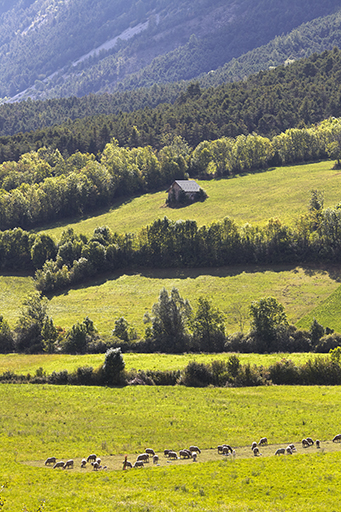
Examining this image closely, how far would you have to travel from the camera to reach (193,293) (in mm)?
112812

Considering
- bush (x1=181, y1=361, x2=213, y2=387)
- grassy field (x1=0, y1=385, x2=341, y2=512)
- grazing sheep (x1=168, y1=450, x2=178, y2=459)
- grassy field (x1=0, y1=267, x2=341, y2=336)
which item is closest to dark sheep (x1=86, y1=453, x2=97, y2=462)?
grassy field (x1=0, y1=385, x2=341, y2=512)

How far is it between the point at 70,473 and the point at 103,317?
64.9 meters

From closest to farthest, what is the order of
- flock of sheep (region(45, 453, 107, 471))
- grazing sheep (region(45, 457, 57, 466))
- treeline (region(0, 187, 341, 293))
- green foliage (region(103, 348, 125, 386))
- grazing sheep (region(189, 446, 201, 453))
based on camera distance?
flock of sheep (region(45, 453, 107, 471))
grazing sheep (region(45, 457, 57, 466))
grazing sheep (region(189, 446, 201, 453))
green foliage (region(103, 348, 125, 386))
treeline (region(0, 187, 341, 293))

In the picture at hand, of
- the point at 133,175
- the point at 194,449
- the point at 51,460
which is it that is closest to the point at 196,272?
the point at 194,449

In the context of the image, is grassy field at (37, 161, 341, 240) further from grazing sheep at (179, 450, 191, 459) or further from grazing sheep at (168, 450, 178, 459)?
grazing sheep at (168, 450, 178, 459)

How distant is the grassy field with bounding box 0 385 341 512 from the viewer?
3572 cm

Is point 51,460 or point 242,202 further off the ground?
point 242,202

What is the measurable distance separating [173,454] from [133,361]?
3487 centimetres

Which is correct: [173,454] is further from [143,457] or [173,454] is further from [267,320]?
[267,320]

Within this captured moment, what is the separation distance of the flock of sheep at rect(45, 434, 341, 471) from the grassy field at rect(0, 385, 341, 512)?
0.74 m

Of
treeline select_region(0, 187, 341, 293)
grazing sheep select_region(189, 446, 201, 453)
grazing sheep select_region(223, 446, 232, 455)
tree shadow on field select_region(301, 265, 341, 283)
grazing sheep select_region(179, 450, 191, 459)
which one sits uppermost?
treeline select_region(0, 187, 341, 293)

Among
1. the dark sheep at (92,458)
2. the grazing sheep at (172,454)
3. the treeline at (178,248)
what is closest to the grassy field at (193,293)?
the treeline at (178,248)

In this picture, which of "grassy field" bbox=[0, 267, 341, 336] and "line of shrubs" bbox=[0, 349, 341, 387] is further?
"grassy field" bbox=[0, 267, 341, 336]

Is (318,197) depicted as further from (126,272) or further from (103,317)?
(103,317)
